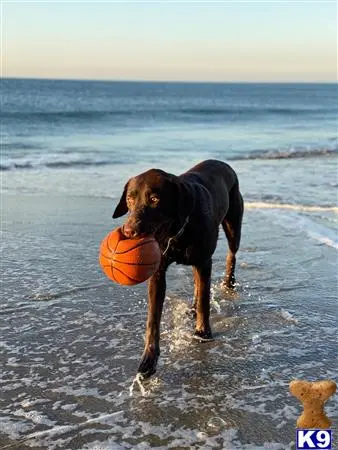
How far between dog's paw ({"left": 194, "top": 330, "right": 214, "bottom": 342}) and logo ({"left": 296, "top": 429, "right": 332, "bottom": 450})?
5.65 ft

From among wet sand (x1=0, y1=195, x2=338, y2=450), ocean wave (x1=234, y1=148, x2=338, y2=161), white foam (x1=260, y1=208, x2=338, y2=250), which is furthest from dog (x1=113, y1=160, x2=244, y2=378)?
ocean wave (x1=234, y1=148, x2=338, y2=161)

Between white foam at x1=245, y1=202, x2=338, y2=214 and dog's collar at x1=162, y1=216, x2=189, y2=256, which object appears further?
white foam at x1=245, y1=202, x2=338, y2=214

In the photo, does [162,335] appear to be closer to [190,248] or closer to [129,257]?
[190,248]

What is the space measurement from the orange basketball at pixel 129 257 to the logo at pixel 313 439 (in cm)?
132

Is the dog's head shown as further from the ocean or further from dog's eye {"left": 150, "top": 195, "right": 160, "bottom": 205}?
the ocean

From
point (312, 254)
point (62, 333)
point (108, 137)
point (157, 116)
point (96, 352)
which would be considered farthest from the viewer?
point (157, 116)

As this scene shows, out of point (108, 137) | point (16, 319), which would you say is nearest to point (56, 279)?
point (16, 319)

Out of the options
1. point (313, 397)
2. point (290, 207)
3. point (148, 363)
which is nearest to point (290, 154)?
point (290, 207)

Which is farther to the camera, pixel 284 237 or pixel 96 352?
pixel 284 237

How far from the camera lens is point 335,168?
17062 millimetres

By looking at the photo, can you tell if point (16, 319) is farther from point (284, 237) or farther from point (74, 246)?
point (284, 237)

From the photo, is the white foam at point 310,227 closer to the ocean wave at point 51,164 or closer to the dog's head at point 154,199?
the dog's head at point 154,199

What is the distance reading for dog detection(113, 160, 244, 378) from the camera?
4297mm

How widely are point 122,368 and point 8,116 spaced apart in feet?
109
